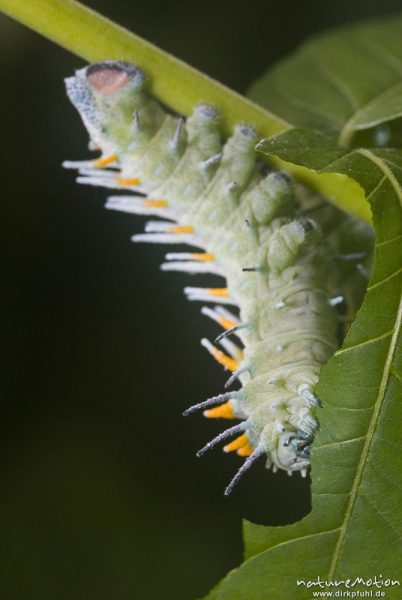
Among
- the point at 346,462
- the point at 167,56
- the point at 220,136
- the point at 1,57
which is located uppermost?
the point at 1,57

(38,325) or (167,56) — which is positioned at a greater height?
(167,56)

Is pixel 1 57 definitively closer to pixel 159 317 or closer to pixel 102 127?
pixel 159 317

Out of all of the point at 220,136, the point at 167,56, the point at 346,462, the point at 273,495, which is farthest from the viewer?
the point at 273,495

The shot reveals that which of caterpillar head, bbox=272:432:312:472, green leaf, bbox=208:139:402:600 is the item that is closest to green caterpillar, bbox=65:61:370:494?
caterpillar head, bbox=272:432:312:472

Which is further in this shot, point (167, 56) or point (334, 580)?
point (167, 56)

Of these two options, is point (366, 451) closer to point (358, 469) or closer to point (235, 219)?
point (358, 469)

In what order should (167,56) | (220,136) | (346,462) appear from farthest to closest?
(220,136) → (167,56) → (346,462)

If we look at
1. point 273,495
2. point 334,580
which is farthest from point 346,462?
point 273,495

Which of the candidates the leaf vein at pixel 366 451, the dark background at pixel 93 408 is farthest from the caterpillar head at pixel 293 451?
the dark background at pixel 93 408
